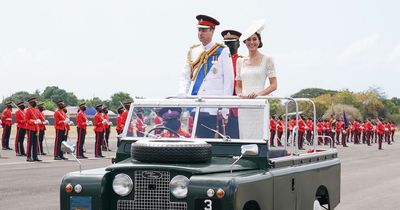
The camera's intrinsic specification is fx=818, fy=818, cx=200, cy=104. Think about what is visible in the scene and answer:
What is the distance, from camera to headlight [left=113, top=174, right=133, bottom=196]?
7152mm

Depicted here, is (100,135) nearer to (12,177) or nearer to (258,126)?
(12,177)

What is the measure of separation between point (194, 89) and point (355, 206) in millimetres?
5100

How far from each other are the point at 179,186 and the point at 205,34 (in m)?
2.92

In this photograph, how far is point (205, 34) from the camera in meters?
9.46

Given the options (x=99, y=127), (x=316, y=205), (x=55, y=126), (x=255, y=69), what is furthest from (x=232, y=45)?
(x=99, y=127)

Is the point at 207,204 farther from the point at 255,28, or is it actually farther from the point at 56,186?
the point at 56,186

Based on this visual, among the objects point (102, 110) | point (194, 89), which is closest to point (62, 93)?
point (102, 110)

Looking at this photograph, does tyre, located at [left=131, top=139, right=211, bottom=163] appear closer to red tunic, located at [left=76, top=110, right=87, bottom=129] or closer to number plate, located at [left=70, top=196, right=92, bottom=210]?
number plate, located at [left=70, top=196, right=92, bottom=210]

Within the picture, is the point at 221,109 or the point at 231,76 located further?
the point at 231,76

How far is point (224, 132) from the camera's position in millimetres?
8164

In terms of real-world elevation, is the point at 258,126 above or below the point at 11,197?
above

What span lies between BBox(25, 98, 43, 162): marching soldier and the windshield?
1725 centimetres

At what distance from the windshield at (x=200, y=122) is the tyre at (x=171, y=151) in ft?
2.42

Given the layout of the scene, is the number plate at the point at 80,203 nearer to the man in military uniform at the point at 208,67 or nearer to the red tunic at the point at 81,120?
the man in military uniform at the point at 208,67
